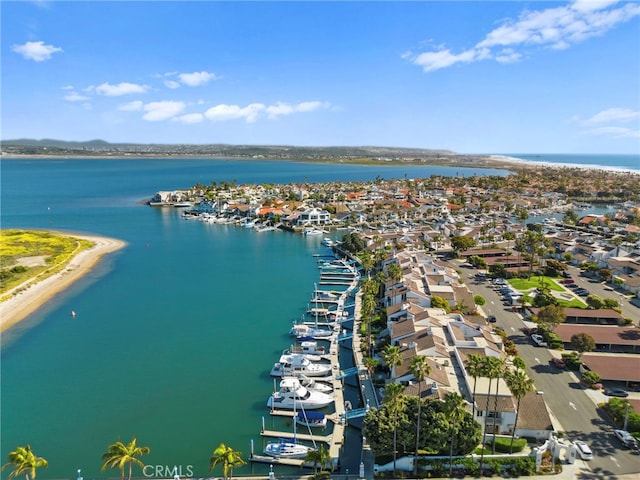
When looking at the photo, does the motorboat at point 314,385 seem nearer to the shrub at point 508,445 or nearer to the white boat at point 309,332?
the white boat at point 309,332

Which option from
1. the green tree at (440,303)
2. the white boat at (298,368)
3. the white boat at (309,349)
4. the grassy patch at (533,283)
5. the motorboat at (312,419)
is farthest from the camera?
the grassy patch at (533,283)

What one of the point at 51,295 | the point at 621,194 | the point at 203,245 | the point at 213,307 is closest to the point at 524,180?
the point at 621,194

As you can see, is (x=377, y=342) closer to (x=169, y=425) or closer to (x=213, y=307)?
(x=169, y=425)

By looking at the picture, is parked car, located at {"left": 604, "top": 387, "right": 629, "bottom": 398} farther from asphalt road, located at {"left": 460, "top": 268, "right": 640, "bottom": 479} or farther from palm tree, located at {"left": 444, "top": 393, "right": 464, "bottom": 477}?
palm tree, located at {"left": 444, "top": 393, "right": 464, "bottom": 477}

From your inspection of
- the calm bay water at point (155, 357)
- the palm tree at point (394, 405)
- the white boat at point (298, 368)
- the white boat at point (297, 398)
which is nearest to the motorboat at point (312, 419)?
the white boat at point (297, 398)

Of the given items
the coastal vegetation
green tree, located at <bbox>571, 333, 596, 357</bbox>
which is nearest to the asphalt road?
green tree, located at <bbox>571, 333, 596, 357</bbox>
